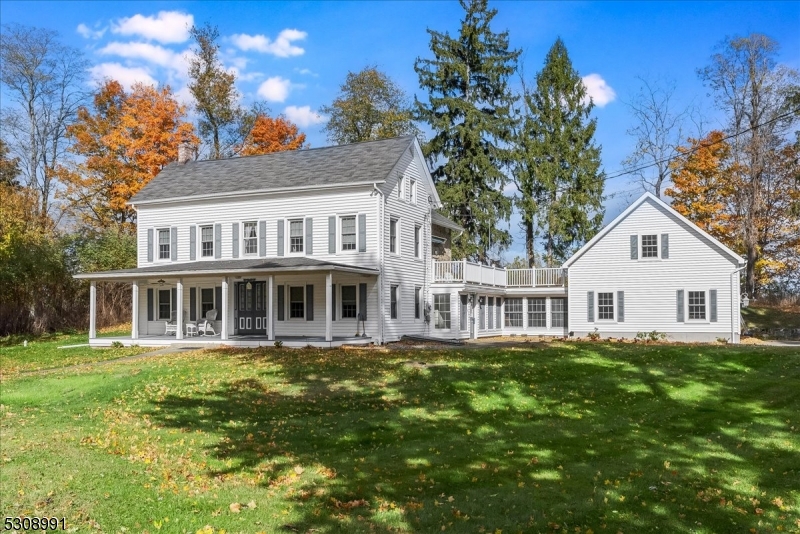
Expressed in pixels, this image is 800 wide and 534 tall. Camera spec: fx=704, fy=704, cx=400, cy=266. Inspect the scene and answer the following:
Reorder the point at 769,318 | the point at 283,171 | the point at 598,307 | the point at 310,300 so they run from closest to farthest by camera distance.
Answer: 1. the point at 310,300
2. the point at 283,171
3. the point at 598,307
4. the point at 769,318

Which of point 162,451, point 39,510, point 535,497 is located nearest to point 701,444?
point 535,497

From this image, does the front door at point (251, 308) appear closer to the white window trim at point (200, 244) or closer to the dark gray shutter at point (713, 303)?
the white window trim at point (200, 244)

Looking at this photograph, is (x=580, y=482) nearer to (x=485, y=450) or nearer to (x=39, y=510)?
(x=485, y=450)

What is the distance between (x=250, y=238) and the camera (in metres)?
29.1

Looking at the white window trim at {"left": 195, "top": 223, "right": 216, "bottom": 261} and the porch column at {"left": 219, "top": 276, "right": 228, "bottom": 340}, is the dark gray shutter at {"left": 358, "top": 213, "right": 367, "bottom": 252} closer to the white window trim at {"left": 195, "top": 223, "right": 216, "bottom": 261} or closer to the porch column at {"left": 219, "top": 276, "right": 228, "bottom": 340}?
the porch column at {"left": 219, "top": 276, "right": 228, "bottom": 340}

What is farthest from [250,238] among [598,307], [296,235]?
[598,307]

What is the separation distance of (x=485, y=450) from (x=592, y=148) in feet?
122

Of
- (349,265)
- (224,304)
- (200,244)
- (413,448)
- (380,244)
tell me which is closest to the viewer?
(413,448)

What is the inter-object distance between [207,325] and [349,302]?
238 inches

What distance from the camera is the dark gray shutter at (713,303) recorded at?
1169 inches

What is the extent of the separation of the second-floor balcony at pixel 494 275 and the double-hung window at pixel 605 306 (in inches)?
104

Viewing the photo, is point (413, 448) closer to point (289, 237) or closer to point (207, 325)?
point (289, 237)

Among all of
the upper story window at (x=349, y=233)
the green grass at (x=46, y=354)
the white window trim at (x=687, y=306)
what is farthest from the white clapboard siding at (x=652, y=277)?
the green grass at (x=46, y=354)

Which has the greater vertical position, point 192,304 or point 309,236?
point 309,236
